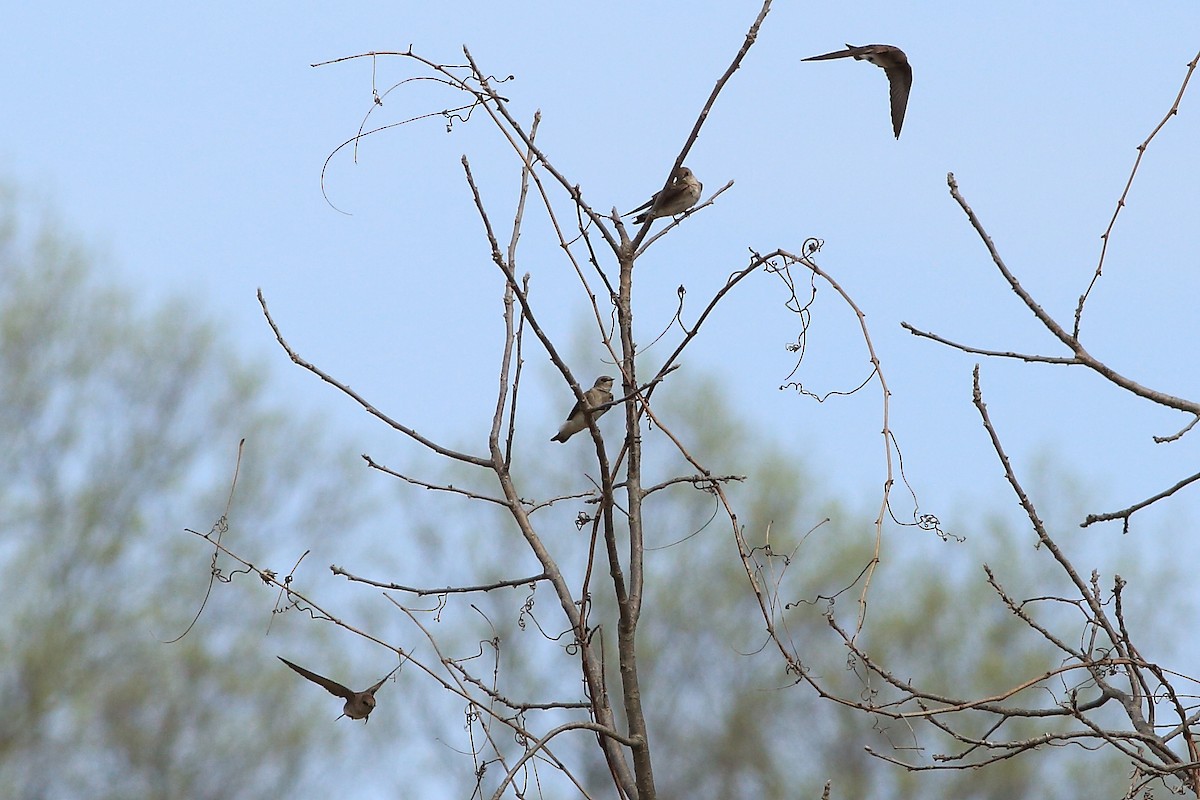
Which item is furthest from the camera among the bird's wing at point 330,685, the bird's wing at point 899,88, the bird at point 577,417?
the bird at point 577,417

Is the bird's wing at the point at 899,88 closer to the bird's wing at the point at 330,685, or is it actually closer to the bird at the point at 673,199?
the bird at the point at 673,199

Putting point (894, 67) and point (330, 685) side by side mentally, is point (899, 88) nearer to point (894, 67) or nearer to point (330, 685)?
point (894, 67)

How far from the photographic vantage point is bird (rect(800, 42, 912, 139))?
2064 mm

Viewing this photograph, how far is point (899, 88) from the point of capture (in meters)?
2.14

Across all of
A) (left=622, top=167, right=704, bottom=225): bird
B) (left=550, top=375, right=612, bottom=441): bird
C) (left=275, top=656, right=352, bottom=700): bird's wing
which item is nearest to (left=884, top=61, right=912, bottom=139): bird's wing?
(left=622, top=167, right=704, bottom=225): bird

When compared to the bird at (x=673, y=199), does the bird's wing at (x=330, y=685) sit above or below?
below

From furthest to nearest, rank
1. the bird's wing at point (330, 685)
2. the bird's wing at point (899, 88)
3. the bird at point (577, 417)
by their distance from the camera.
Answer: the bird at point (577, 417) → the bird's wing at point (899, 88) → the bird's wing at point (330, 685)

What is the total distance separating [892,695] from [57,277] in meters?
7.99

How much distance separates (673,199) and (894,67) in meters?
0.88

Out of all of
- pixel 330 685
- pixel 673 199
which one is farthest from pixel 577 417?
pixel 330 685

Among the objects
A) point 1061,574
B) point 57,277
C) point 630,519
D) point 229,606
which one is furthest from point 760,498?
point 630,519

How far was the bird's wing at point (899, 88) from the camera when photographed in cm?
213

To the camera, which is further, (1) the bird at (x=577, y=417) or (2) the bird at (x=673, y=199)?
(1) the bird at (x=577, y=417)

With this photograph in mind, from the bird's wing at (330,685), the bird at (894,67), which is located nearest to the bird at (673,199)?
the bird at (894,67)
